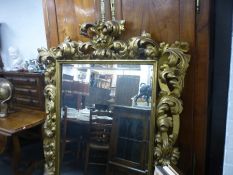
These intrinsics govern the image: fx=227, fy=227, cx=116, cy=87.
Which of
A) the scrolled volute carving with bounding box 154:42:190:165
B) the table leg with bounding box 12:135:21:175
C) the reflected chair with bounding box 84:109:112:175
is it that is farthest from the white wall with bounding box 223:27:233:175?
the table leg with bounding box 12:135:21:175

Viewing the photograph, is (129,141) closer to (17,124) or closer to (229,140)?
(229,140)

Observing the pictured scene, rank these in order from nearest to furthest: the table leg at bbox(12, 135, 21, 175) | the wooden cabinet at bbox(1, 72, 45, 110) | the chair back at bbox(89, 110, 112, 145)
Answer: the chair back at bbox(89, 110, 112, 145)
the table leg at bbox(12, 135, 21, 175)
the wooden cabinet at bbox(1, 72, 45, 110)

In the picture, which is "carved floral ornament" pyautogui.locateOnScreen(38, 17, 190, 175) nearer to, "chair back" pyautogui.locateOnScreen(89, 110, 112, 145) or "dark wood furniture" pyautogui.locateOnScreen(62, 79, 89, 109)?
"dark wood furniture" pyautogui.locateOnScreen(62, 79, 89, 109)

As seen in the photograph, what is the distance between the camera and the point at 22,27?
2150mm

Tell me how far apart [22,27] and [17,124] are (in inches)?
42.4

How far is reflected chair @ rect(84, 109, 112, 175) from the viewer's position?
1148 millimetres

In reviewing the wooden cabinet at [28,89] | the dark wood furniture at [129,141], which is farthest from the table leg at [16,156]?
the dark wood furniture at [129,141]

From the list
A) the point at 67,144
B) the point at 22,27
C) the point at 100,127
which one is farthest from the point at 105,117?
the point at 22,27

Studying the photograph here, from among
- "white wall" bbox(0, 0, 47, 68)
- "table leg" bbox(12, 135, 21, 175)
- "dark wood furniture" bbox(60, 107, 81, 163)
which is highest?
"white wall" bbox(0, 0, 47, 68)

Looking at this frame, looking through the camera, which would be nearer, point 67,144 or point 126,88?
point 126,88

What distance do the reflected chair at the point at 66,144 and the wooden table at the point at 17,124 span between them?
34cm

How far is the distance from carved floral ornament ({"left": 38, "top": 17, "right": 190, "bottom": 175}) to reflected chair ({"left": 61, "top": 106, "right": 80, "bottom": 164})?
0.37m

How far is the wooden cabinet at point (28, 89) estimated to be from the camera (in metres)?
1.74

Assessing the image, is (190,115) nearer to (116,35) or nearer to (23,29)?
(116,35)
